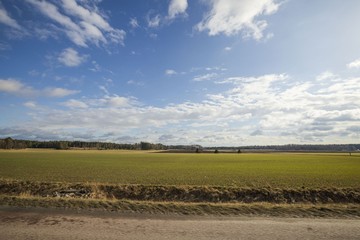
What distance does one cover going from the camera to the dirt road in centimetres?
818

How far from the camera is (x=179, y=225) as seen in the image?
941 centimetres

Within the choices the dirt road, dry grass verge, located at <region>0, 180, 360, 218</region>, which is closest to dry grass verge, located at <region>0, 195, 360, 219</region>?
dry grass verge, located at <region>0, 180, 360, 218</region>

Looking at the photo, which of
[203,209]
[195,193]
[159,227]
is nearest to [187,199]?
[195,193]

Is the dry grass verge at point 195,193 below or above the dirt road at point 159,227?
below

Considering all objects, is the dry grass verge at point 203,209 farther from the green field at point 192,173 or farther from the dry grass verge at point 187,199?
the green field at point 192,173

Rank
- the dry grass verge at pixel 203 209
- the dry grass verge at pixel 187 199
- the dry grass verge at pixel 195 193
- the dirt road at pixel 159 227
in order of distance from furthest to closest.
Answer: the dry grass verge at pixel 195 193, the dry grass verge at pixel 187 199, the dry grass verge at pixel 203 209, the dirt road at pixel 159 227

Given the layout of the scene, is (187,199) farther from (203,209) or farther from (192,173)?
(192,173)

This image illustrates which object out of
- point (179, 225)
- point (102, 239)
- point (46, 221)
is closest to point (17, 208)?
point (46, 221)

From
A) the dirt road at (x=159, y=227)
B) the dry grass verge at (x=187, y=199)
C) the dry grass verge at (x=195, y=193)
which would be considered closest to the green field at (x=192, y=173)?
the dry grass verge at (x=195, y=193)

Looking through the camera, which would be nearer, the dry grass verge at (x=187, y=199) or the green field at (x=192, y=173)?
the dry grass verge at (x=187, y=199)

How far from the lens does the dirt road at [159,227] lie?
8.18m

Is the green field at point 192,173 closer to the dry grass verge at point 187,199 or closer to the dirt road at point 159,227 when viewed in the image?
the dry grass verge at point 187,199

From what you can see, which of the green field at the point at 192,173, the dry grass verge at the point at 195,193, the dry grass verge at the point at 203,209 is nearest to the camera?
the dry grass verge at the point at 203,209

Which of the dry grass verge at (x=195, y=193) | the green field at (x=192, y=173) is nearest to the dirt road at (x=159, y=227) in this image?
the dry grass verge at (x=195, y=193)
